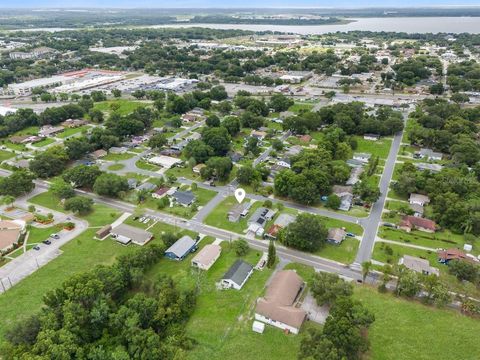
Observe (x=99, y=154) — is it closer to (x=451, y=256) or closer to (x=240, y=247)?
(x=240, y=247)

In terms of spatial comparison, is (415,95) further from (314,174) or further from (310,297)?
(310,297)


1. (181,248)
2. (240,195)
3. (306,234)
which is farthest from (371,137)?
(181,248)

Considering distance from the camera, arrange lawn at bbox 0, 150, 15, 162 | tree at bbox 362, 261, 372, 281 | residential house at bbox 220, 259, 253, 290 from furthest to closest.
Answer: lawn at bbox 0, 150, 15, 162, tree at bbox 362, 261, 372, 281, residential house at bbox 220, 259, 253, 290

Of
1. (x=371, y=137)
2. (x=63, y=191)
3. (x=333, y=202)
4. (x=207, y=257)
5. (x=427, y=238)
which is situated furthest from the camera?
(x=371, y=137)

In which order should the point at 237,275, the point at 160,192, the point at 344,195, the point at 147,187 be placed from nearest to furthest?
the point at 237,275 → the point at 344,195 → the point at 160,192 → the point at 147,187

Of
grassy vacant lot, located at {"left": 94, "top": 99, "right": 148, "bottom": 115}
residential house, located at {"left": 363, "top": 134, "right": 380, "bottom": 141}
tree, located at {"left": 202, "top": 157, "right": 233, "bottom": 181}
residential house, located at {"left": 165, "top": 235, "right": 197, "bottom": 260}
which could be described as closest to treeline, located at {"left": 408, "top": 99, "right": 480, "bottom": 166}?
residential house, located at {"left": 363, "top": 134, "right": 380, "bottom": 141}

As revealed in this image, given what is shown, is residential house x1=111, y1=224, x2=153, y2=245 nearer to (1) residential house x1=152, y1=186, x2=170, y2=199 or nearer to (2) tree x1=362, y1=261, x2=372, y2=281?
(1) residential house x1=152, y1=186, x2=170, y2=199

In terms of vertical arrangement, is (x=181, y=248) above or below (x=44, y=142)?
above
